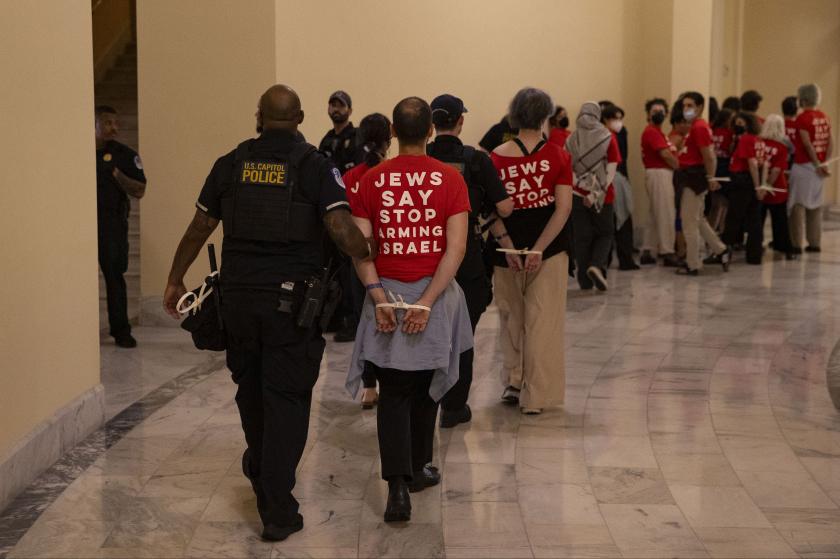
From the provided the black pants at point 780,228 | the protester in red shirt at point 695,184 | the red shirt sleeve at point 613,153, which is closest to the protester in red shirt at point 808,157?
the black pants at point 780,228

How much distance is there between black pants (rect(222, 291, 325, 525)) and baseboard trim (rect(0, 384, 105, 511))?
3.57 ft

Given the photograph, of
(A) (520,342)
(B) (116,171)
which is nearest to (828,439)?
(A) (520,342)

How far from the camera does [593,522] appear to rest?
491 cm

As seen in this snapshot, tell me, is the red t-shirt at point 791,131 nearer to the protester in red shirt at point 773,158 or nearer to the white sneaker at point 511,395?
the protester in red shirt at point 773,158

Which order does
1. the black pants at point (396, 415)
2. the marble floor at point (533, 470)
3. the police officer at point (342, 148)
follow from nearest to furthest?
the marble floor at point (533, 470) → the black pants at point (396, 415) → the police officer at point (342, 148)

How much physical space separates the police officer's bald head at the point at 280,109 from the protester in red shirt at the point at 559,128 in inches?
301

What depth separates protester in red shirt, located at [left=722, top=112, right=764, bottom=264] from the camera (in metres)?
13.0

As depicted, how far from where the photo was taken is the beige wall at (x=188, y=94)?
30.1ft

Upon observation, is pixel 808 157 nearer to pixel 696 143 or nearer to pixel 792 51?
pixel 696 143

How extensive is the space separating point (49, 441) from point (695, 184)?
8104 mm

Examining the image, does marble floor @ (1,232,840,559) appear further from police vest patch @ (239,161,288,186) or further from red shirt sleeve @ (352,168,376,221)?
police vest patch @ (239,161,288,186)

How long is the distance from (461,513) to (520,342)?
1902 millimetres

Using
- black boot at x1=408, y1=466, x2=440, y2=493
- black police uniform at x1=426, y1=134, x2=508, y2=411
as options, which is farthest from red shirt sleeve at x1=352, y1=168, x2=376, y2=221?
black boot at x1=408, y1=466, x2=440, y2=493

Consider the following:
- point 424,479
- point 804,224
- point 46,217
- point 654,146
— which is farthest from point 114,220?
point 804,224
